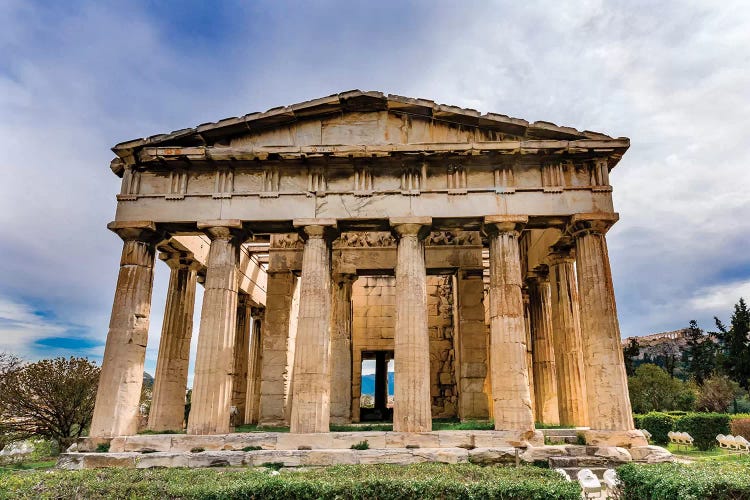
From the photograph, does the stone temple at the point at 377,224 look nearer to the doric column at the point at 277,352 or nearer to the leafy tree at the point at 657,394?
the doric column at the point at 277,352

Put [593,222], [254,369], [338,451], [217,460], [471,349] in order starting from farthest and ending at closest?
[254,369] < [471,349] < [593,222] < [338,451] < [217,460]

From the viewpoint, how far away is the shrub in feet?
73.6

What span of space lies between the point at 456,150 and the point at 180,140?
915 cm

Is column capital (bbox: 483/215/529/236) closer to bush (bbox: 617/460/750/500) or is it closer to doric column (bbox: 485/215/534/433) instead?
doric column (bbox: 485/215/534/433)

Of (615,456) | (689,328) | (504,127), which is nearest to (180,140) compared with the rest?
(504,127)

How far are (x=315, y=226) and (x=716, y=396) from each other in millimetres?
34098

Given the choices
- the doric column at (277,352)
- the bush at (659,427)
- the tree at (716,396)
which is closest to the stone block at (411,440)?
the doric column at (277,352)

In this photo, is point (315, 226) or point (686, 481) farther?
point (315, 226)

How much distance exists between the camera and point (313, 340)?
16.1 meters

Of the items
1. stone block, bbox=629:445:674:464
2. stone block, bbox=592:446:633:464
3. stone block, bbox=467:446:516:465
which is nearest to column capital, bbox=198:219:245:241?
stone block, bbox=467:446:516:465

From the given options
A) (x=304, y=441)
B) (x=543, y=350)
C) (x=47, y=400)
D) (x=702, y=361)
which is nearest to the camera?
(x=304, y=441)

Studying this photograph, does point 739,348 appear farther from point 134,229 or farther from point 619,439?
point 134,229

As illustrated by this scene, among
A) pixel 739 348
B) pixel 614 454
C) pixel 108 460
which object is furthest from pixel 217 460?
pixel 739 348

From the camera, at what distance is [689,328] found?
56625 millimetres
